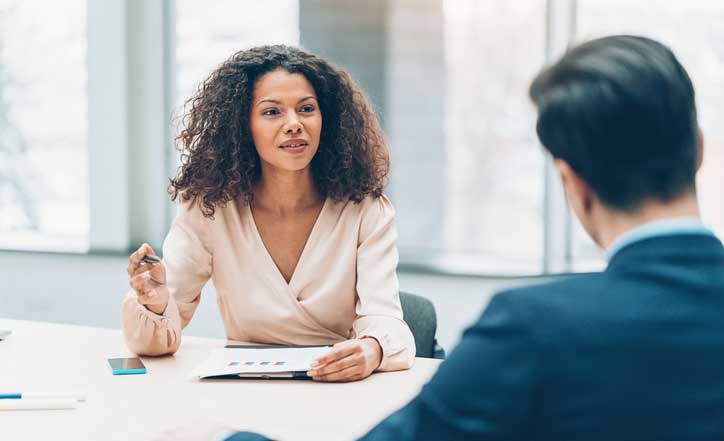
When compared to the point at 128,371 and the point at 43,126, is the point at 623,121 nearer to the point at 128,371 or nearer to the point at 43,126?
the point at 128,371

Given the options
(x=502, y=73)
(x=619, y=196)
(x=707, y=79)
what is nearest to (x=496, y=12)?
(x=502, y=73)

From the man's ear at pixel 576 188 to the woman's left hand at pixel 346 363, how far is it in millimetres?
1015

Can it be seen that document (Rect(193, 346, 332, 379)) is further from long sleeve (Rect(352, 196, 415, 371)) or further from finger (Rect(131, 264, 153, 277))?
finger (Rect(131, 264, 153, 277))

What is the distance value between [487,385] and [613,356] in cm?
Result: 14

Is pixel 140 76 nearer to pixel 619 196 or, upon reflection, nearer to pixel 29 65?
pixel 29 65

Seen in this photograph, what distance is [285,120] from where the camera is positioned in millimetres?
2363

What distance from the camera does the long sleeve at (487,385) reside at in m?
0.90

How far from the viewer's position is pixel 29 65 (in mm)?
4355

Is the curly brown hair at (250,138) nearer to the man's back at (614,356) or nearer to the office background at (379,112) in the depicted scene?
the office background at (379,112)

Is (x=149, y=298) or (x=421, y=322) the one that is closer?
(x=149, y=298)

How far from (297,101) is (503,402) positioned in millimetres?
1599

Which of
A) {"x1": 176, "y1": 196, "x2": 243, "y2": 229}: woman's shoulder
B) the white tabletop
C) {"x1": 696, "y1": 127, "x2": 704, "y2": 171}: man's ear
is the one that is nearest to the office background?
{"x1": 176, "y1": 196, "x2": 243, "y2": 229}: woman's shoulder

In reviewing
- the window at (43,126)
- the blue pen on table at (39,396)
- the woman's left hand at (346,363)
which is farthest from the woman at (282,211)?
the window at (43,126)

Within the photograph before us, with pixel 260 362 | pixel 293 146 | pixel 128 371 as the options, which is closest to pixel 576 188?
pixel 260 362
